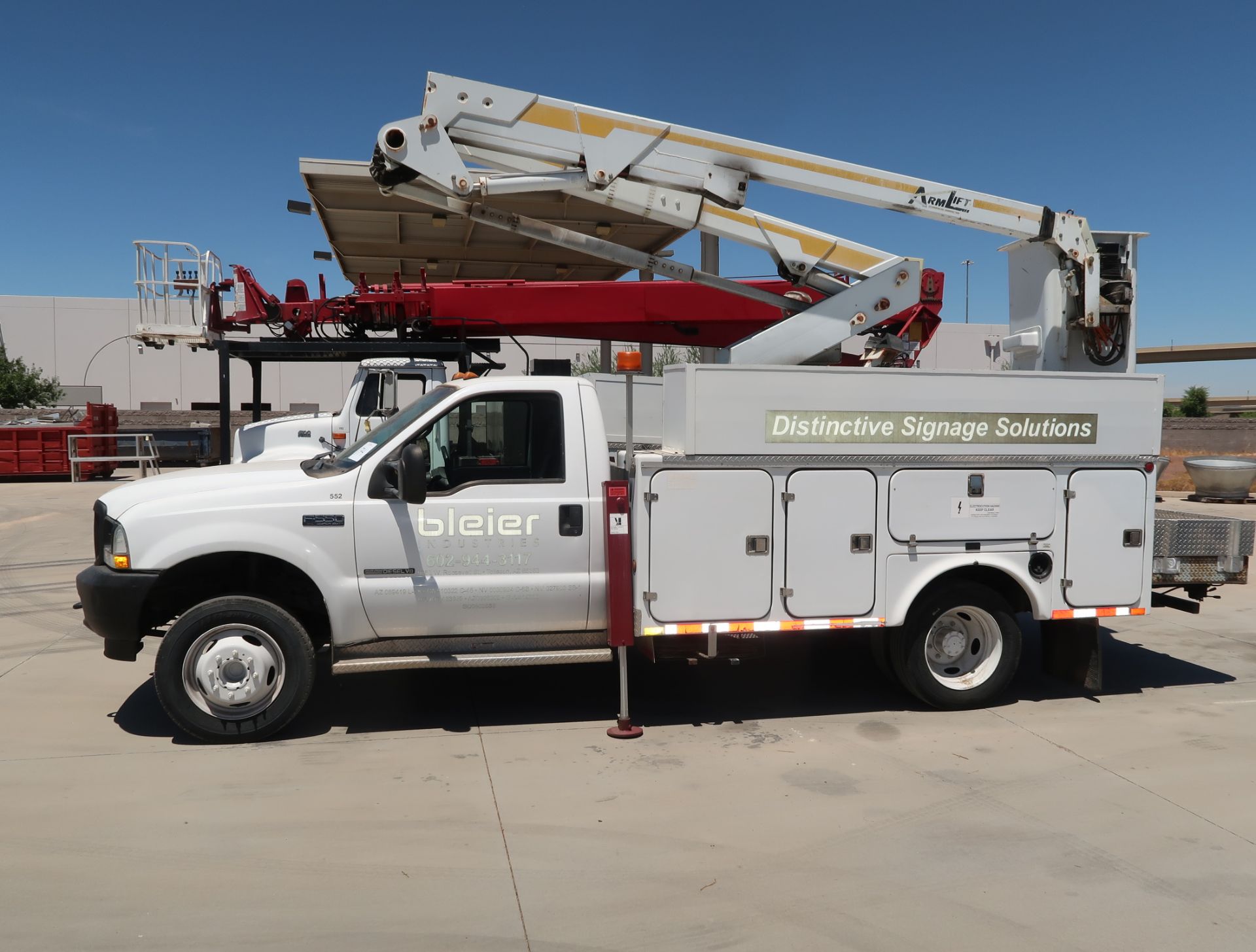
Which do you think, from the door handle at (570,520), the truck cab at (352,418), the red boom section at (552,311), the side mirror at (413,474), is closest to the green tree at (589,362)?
the truck cab at (352,418)

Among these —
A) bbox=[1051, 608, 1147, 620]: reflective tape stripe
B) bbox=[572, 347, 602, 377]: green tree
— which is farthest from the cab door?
bbox=[572, 347, 602, 377]: green tree

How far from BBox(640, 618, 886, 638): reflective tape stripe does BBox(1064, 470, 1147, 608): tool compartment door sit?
137cm

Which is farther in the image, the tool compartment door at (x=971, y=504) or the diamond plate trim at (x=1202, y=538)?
the diamond plate trim at (x=1202, y=538)

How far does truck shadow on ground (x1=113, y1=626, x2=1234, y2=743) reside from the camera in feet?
20.0

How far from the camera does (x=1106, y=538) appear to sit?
6320 millimetres

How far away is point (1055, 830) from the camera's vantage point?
456 centimetres

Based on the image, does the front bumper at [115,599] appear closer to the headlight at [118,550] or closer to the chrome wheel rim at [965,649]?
the headlight at [118,550]

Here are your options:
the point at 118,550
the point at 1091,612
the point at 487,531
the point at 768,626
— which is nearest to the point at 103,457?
the point at 118,550

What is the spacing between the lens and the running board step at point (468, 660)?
554cm

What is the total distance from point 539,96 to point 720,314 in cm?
322

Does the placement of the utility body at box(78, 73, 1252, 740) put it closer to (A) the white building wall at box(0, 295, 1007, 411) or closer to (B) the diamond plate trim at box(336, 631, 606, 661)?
(B) the diamond plate trim at box(336, 631, 606, 661)

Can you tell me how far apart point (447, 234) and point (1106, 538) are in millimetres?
A: 11972

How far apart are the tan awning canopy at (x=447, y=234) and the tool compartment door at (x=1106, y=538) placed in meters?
8.34

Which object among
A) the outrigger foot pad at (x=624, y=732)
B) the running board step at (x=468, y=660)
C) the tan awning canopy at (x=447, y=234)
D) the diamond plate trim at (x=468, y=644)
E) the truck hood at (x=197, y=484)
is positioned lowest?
the outrigger foot pad at (x=624, y=732)
